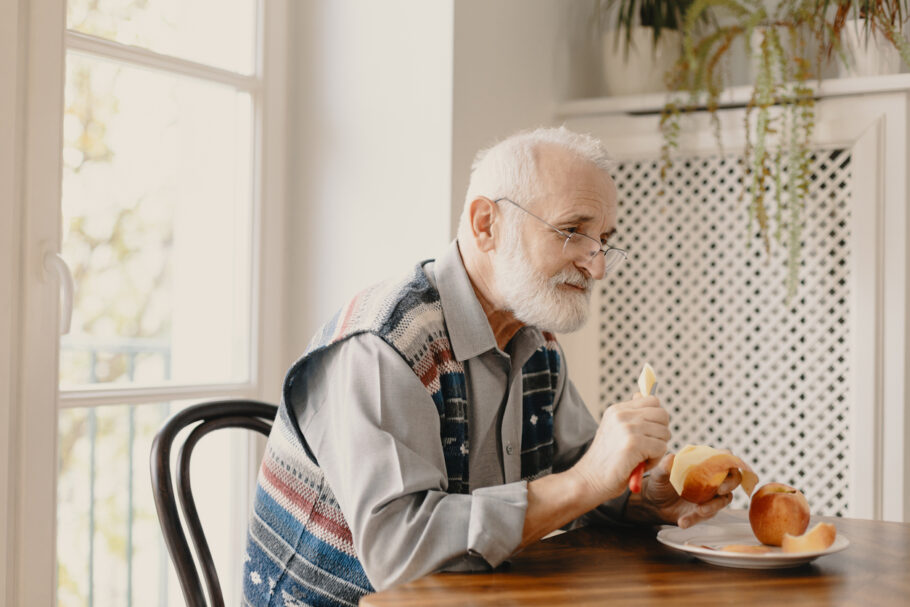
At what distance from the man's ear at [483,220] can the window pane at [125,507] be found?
1.13 meters

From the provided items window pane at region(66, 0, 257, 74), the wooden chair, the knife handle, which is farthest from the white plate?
window pane at region(66, 0, 257, 74)

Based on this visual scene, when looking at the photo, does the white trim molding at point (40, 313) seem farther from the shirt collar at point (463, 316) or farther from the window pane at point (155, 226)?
the shirt collar at point (463, 316)

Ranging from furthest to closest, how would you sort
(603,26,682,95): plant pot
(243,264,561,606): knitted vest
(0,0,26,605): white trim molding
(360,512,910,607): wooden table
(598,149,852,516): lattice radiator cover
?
(603,26,682,95): plant pot → (598,149,852,516): lattice radiator cover → (0,0,26,605): white trim molding → (243,264,561,606): knitted vest → (360,512,910,607): wooden table

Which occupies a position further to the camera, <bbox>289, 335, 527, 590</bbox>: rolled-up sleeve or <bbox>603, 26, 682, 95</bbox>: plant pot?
<bbox>603, 26, 682, 95</bbox>: plant pot

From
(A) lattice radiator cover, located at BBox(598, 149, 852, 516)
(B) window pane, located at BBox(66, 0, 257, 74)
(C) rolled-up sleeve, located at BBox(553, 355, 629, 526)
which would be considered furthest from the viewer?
(A) lattice radiator cover, located at BBox(598, 149, 852, 516)

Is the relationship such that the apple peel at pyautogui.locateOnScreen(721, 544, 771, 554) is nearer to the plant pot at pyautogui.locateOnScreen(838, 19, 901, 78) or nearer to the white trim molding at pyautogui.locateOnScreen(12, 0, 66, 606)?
the white trim molding at pyautogui.locateOnScreen(12, 0, 66, 606)

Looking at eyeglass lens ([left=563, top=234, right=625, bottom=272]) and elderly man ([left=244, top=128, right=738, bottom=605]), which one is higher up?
eyeglass lens ([left=563, top=234, right=625, bottom=272])

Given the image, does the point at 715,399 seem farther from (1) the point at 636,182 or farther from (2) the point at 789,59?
(2) the point at 789,59

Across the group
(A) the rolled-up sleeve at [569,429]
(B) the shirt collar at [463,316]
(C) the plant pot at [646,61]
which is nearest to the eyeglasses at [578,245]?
(B) the shirt collar at [463,316]

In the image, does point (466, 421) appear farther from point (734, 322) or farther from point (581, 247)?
point (734, 322)

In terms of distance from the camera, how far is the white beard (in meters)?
1.51

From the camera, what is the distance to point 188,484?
61.7 inches

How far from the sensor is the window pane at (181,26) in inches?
85.8

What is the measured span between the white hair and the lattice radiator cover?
1.19m
